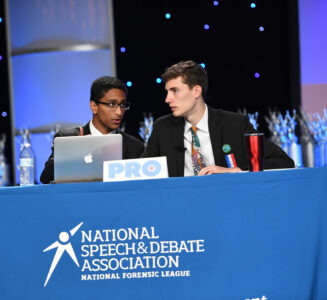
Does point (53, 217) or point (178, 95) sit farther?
point (178, 95)

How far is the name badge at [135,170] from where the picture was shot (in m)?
1.68

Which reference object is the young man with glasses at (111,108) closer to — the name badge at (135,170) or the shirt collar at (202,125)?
the shirt collar at (202,125)

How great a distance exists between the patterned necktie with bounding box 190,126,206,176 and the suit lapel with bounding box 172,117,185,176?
0.05 meters

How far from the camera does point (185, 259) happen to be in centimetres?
156

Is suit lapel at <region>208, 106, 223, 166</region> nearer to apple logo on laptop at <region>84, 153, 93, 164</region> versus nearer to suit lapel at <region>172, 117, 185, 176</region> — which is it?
suit lapel at <region>172, 117, 185, 176</region>

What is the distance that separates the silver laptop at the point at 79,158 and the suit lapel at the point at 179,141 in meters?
0.72

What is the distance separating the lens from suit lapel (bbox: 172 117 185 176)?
2535 millimetres

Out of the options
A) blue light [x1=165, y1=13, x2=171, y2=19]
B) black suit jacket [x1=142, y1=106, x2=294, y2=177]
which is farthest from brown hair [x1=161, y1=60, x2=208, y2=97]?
blue light [x1=165, y1=13, x2=171, y2=19]

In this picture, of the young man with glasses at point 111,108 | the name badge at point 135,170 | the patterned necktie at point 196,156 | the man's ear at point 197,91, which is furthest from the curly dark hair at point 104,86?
the name badge at point 135,170

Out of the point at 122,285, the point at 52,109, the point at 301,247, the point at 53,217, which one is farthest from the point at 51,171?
the point at 52,109

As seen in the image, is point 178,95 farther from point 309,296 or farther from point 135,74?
point 135,74

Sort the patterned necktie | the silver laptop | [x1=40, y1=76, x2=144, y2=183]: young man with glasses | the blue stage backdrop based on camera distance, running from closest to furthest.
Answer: the silver laptop, the patterned necktie, [x1=40, y1=76, x2=144, y2=183]: young man with glasses, the blue stage backdrop

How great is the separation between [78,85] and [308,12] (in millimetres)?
2609

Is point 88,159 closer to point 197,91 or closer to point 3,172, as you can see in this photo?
point 197,91
